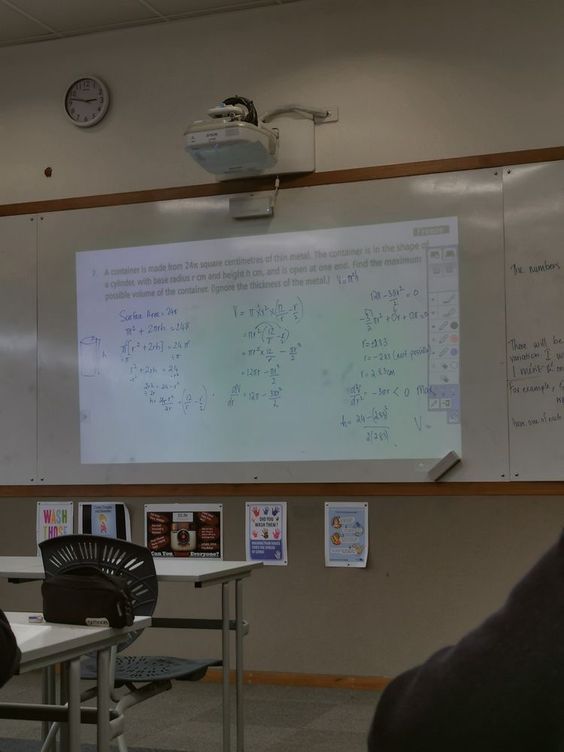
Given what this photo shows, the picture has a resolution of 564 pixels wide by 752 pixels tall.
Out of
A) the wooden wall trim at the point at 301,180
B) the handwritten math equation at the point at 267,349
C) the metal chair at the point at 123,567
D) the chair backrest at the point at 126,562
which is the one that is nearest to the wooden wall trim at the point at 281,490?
the handwritten math equation at the point at 267,349

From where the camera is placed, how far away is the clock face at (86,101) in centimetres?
491

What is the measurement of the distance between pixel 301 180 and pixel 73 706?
10.1 ft

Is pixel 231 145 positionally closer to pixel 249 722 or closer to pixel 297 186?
pixel 297 186

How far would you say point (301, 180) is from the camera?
453cm

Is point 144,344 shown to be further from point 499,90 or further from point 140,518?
point 499,90

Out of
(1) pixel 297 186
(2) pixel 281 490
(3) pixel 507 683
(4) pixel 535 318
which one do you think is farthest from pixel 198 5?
(3) pixel 507 683

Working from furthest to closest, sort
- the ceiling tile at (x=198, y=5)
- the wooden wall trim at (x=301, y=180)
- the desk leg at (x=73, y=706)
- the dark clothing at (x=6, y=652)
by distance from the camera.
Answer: the ceiling tile at (x=198, y=5)
the wooden wall trim at (x=301, y=180)
the desk leg at (x=73, y=706)
the dark clothing at (x=6, y=652)

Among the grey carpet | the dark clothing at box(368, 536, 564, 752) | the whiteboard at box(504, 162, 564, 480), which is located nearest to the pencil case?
the dark clothing at box(368, 536, 564, 752)

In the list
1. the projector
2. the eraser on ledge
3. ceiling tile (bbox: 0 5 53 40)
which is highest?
ceiling tile (bbox: 0 5 53 40)

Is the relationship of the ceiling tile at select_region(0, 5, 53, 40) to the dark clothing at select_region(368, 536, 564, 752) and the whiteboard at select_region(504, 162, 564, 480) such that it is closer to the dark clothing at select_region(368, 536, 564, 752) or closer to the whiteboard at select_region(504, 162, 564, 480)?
the whiteboard at select_region(504, 162, 564, 480)

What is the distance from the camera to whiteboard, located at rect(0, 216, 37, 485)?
4887mm

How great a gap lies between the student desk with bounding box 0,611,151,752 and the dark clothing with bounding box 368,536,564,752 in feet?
4.05

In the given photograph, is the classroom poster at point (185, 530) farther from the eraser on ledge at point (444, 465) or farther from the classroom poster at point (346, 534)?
the eraser on ledge at point (444, 465)

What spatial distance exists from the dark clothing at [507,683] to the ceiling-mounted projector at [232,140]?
3694mm
